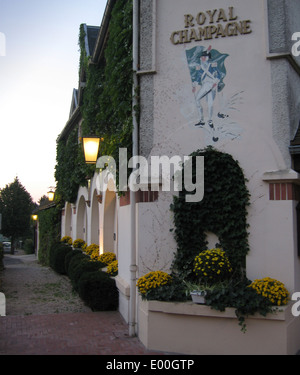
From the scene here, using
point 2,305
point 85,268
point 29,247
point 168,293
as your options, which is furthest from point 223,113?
point 29,247

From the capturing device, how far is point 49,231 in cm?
2234

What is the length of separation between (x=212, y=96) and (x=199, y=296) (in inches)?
133

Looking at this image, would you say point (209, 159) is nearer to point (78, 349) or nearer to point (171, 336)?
point (171, 336)

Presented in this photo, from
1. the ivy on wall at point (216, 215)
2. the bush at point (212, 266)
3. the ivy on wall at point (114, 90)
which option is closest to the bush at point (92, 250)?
the ivy on wall at point (114, 90)

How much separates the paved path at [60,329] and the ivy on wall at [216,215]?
1.67 meters

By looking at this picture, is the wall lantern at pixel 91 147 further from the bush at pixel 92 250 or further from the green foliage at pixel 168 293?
the bush at pixel 92 250

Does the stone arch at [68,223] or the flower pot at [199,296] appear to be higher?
the stone arch at [68,223]

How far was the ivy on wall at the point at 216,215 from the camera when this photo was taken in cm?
645

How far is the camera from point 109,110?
372 inches

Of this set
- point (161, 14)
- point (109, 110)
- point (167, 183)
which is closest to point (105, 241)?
point (109, 110)

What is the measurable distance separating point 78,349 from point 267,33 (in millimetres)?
6046

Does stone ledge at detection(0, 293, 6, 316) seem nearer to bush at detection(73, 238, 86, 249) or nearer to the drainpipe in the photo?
the drainpipe

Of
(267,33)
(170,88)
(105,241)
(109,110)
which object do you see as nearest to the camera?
(267,33)

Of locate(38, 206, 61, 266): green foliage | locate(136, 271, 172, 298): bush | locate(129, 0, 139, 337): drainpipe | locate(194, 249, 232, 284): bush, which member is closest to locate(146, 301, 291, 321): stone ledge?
locate(136, 271, 172, 298): bush
